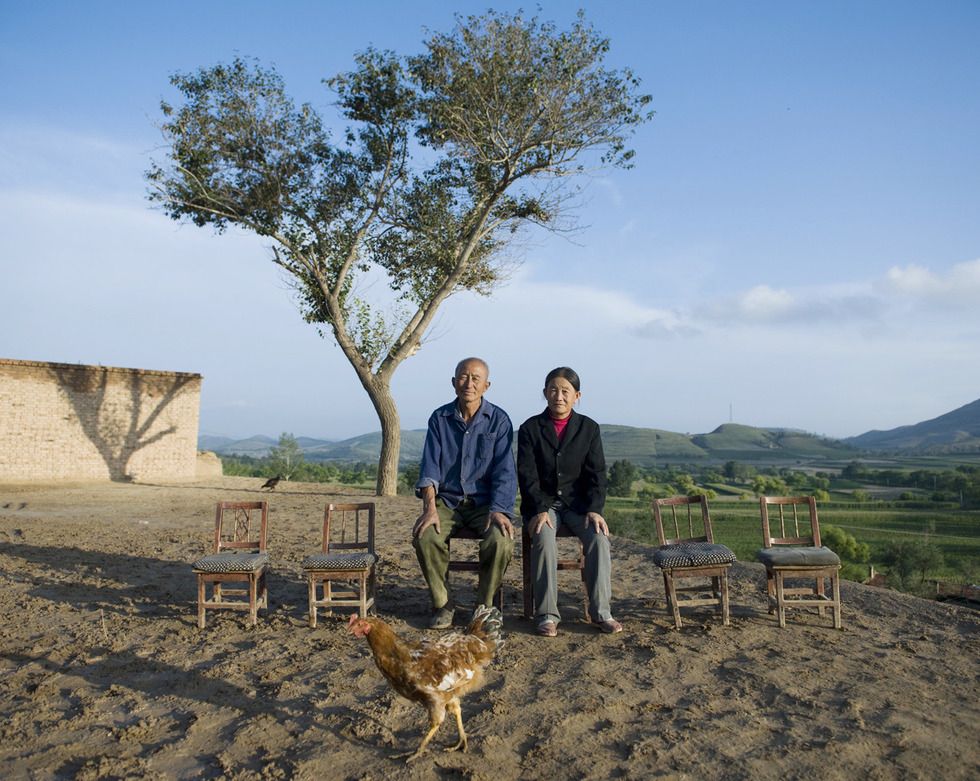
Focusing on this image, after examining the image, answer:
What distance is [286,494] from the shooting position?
14.6 m

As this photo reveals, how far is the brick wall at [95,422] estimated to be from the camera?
15.9 meters

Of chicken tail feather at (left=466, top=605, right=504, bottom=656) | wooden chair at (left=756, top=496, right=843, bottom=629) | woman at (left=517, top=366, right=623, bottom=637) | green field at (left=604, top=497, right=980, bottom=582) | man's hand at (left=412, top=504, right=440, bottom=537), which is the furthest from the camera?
green field at (left=604, top=497, right=980, bottom=582)

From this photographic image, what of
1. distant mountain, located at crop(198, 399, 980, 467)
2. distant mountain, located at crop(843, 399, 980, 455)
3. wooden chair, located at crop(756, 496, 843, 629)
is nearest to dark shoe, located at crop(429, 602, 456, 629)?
wooden chair, located at crop(756, 496, 843, 629)

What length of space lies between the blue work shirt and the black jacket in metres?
0.13

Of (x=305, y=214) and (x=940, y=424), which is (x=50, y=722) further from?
(x=940, y=424)

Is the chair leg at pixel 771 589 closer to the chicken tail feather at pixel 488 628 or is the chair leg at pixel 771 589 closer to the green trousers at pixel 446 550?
the green trousers at pixel 446 550

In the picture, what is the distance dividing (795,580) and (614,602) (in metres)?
1.92

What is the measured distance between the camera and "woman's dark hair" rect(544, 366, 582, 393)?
5.14 metres

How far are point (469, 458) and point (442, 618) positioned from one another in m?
1.23

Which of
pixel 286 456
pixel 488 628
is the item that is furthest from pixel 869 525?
pixel 488 628

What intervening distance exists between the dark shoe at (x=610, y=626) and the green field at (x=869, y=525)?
26994mm

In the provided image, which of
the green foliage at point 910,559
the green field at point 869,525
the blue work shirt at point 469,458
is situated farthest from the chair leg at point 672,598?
the green foliage at point 910,559

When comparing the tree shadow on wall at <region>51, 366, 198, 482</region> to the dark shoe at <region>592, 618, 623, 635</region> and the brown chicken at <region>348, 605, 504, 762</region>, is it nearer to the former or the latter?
the dark shoe at <region>592, 618, 623, 635</region>

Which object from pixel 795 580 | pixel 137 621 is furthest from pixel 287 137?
pixel 795 580
